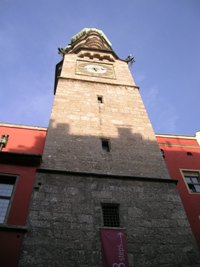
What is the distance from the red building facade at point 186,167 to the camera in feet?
34.9

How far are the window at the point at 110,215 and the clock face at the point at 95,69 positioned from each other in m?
9.83

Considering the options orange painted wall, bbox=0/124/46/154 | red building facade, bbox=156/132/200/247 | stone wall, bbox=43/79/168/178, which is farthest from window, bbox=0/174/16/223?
red building facade, bbox=156/132/200/247

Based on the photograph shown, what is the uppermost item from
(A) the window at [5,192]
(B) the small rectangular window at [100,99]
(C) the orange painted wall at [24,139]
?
(B) the small rectangular window at [100,99]

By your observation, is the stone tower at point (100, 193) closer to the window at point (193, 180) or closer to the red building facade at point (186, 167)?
the red building facade at point (186, 167)

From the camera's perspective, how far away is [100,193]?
834 cm

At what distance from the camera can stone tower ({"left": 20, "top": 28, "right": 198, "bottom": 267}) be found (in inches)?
271

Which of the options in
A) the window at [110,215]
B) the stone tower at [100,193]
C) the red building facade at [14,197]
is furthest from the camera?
the window at [110,215]

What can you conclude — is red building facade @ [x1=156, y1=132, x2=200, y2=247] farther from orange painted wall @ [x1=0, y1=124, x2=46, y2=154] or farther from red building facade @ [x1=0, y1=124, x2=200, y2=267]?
orange painted wall @ [x1=0, y1=124, x2=46, y2=154]

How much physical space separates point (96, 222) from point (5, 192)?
2796 millimetres

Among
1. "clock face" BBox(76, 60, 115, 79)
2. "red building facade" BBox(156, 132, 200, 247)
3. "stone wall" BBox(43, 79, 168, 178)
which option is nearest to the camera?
"stone wall" BBox(43, 79, 168, 178)

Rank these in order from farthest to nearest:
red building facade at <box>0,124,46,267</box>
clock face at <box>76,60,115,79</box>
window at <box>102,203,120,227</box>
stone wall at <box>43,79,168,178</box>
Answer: clock face at <box>76,60,115,79</box>, stone wall at <box>43,79,168,178</box>, window at <box>102,203,120,227</box>, red building facade at <box>0,124,46,267</box>

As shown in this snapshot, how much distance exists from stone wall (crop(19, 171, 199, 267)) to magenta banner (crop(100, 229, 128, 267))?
0.45 feet

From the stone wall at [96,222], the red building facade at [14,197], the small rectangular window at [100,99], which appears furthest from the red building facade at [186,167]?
the red building facade at [14,197]

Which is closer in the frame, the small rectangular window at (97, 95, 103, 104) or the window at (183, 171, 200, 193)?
the window at (183, 171, 200, 193)
